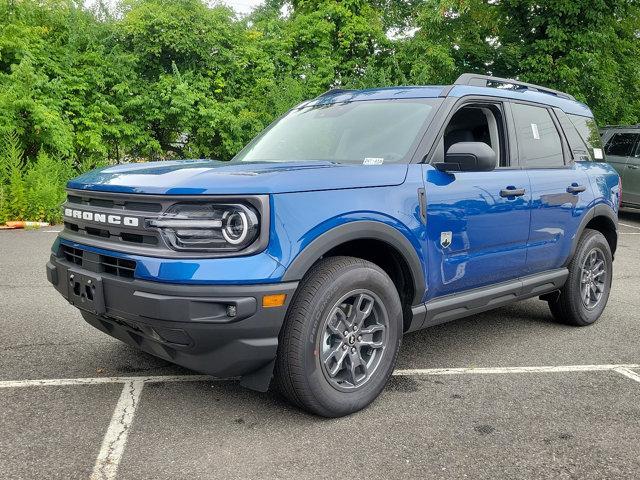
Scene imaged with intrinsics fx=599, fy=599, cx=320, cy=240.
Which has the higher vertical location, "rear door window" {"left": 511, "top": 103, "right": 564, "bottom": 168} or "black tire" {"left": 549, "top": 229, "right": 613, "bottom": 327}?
"rear door window" {"left": 511, "top": 103, "right": 564, "bottom": 168}

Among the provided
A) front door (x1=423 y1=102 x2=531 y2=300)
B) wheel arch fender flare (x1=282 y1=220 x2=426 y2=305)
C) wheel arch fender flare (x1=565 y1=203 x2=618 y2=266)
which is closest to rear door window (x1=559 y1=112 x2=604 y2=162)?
wheel arch fender flare (x1=565 y1=203 x2=618 y2=266)

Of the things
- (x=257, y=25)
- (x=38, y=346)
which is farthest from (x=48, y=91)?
(x=38, y=346)

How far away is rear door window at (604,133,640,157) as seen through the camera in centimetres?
1307

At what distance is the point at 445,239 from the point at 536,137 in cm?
156

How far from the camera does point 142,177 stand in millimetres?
3066

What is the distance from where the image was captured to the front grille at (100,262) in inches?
115

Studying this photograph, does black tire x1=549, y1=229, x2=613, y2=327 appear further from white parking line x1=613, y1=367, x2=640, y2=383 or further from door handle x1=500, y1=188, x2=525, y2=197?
door handle x1=500, y1=188, x2=525, y2=197

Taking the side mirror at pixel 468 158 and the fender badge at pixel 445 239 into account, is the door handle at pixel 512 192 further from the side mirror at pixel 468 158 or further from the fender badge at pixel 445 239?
the fender badge at pixel 445 239

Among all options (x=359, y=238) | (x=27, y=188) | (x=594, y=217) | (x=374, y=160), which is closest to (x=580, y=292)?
(x=594, y=217)

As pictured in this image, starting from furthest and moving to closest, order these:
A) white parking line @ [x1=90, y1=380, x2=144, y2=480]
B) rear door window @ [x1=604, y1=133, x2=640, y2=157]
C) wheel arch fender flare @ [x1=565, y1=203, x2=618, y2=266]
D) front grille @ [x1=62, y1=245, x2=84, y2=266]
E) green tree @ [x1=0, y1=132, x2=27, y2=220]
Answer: rear door window @ [x1=604, y1=133, x2=640, y2=157]
green tree @ [x1=0, y1=132, x2=27, y2=220]
wheel arch fender flare @ [x1=565, y1=203, x2=618, y2=266]
front grille @ [x1=62, y1=245, x2=84, y2=266]
white parking line @ [x1=90, y1=380, x2=144, y2=480]

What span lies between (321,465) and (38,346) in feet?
→ 8.54

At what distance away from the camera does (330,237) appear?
3.02 metres

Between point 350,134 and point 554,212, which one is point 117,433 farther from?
point 554,212

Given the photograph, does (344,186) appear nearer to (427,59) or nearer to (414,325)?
(414,325)
